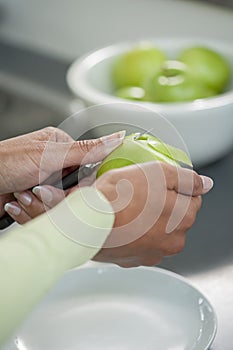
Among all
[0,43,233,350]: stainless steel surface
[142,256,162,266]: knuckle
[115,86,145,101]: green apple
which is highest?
[115,86,145,101]: green apple

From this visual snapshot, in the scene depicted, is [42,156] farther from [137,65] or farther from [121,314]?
[137,65]

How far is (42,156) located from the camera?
2.81ft

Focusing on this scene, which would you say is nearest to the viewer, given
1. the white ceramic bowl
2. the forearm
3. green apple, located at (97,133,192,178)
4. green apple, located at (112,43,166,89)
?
the forearm

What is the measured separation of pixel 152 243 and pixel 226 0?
→ 0.60 metres

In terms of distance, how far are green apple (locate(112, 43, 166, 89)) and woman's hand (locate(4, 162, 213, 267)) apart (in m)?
0.34

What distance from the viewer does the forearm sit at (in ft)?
2.18

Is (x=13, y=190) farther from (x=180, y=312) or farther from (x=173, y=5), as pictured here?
(x=173, y=5)

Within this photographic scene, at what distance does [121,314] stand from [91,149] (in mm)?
159

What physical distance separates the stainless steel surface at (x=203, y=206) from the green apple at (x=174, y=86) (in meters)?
0.09

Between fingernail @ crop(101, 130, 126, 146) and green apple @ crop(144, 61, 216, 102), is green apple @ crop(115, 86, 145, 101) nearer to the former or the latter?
green apple @ crop(144, 61, 216, 102)

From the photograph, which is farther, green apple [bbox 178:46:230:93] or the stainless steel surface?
green apple [bbox 178:46:230:93]

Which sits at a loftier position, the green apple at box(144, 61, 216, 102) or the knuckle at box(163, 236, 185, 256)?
the green apple at box(144, 61, 216, 102)

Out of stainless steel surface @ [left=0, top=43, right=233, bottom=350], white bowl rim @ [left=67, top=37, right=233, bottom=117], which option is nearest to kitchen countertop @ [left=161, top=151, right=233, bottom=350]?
stainless steel surface @ [left=0, top=43, right=233, bottom=350]

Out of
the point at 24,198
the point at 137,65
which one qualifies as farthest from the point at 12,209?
the point at 137,65
